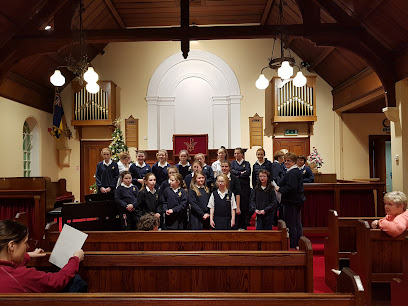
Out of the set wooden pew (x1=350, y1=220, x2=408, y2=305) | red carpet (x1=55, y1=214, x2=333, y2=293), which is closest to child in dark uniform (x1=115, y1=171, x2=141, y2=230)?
red carpet (x1=55, y1=214, x2=333, y2=293)

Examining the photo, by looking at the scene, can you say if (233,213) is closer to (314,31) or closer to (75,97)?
(314,31)

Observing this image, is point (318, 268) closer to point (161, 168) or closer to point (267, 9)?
point (161, 168)

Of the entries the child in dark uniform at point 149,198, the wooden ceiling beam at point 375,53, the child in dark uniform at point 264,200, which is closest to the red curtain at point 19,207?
the child in dark uniform at point 149,198

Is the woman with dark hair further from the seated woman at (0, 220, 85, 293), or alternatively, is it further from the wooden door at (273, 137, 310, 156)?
the wooden door at (273, 137, 310, 156)

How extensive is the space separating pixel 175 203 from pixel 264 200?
3.88 ft

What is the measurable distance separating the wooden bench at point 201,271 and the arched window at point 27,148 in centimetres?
767

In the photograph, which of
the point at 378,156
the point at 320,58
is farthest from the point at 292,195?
the point at 378,156

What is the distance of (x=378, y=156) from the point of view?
407 inches

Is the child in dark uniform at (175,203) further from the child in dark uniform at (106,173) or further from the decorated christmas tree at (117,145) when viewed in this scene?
the decorated christmas tree at (117,145)

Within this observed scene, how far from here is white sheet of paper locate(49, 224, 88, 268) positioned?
211 centimetres

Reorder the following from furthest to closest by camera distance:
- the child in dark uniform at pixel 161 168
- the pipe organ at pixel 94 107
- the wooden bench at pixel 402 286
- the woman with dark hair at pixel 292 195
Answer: the pipe organ at pixel 94 107 → the child in dark uniform at pixel 161 168 → the woman with dark hair at pixel 292 195 → the wooden bench at pixel 402 286

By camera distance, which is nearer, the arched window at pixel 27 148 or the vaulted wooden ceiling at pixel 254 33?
the vaulted wooden ceiling at pixel 254 33

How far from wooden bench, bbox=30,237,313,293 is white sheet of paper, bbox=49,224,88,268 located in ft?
0.38

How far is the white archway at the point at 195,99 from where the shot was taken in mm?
10188
